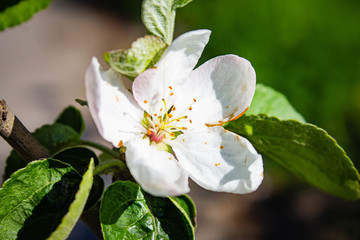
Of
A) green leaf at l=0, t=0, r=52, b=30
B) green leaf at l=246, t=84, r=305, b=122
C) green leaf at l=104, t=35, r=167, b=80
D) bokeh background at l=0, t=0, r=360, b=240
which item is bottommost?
bokeh background at l=0, t=0, r=360, b=240

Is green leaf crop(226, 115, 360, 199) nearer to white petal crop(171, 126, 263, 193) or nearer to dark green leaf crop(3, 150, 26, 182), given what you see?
white petal crop(171, 126, 263, 193)

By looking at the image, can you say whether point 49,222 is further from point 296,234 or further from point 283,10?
point 283,10

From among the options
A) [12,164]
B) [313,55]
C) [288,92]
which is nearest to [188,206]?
[12,164]

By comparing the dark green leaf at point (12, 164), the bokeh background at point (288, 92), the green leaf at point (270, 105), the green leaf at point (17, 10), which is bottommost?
the bokeh background at point (288, 92)

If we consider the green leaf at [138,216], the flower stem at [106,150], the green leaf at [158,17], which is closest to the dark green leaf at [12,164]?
the flower stem at [106,150]

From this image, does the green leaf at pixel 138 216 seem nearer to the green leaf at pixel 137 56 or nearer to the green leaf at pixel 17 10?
the green leaf at pixel 137 56

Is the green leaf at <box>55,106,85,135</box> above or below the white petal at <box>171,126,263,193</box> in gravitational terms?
above

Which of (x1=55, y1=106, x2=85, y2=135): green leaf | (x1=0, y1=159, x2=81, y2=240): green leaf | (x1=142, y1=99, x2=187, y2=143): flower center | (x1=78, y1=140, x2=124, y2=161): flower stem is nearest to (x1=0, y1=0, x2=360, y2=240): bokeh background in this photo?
(x1=55, y1=106, x2=85, y2=135): green leaf
